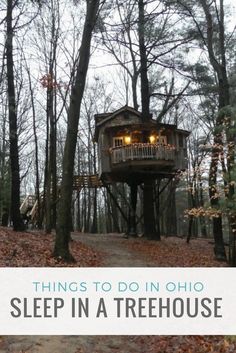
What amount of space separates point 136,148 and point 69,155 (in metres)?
10.7

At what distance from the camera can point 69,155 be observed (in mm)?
12930

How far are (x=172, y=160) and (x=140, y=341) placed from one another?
16.8 meters

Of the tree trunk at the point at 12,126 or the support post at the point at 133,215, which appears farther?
the support post at the point at 133,215

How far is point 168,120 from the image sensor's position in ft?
129

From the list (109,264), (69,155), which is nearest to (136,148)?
(109,264)

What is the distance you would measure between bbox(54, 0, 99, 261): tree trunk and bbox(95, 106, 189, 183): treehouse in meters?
10.3

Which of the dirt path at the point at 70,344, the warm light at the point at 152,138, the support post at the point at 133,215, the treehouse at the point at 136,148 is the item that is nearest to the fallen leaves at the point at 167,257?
the support post at the point at 133,215

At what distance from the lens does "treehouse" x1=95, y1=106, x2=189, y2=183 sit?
23.3m

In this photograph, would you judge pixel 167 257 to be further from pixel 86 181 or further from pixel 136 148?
pixel 86 181

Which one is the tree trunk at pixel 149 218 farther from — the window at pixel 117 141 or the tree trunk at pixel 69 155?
the tree trunk at pixel 69 155

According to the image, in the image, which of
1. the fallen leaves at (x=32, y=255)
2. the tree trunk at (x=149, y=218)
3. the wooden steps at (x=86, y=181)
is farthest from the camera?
the wooden steps at (x=86, y=181)

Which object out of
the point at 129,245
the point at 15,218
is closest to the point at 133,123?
the point at 129,245

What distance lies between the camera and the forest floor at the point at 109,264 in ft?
23.4

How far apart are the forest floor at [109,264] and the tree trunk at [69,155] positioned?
0.65 metres
